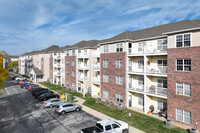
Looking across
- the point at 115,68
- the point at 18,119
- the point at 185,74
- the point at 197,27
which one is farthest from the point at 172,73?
the point at 18,119

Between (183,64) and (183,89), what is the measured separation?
2.83 meters

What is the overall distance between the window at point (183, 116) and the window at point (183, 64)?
4.82m

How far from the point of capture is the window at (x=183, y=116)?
1541 cm

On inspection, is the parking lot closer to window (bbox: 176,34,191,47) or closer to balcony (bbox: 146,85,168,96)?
balcony (bbox: 146,85,168,96)

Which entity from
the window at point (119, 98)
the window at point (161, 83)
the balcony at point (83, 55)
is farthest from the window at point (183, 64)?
the balcony at point (83, 55)

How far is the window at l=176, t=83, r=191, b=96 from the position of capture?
15.4 meters

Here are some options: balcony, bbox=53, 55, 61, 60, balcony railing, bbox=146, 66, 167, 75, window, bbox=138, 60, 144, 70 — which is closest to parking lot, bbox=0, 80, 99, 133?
balcony railing, bbox=146, 66, 167, 75

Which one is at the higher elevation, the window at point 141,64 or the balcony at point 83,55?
the balcony at point 83,55

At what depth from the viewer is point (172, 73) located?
1677 cm

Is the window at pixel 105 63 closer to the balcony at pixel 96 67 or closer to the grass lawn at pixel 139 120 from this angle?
the balcony at pixel 96 67

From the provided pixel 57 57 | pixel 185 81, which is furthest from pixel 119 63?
pixel 57 57

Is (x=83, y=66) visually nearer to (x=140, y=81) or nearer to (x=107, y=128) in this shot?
(x=140, y=81)

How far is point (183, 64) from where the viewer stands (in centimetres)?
1590

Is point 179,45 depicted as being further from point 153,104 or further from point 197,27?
point 153,104
